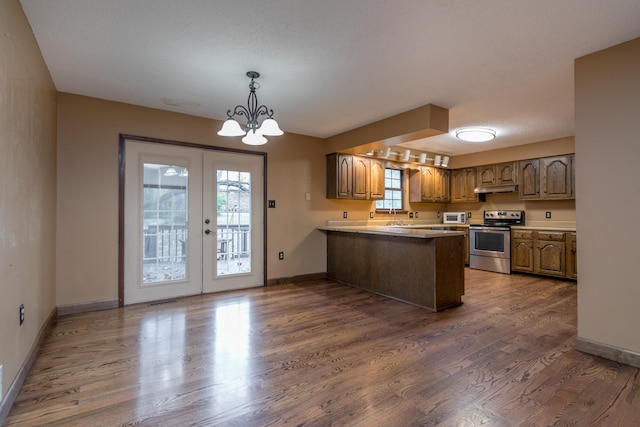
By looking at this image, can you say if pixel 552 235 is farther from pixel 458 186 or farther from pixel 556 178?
pixel 458 186

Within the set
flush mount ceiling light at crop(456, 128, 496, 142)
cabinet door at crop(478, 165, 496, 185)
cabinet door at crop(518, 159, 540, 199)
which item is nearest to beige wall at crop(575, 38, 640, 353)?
flush mount ceiling light at crop(456, 128, 496, 142)

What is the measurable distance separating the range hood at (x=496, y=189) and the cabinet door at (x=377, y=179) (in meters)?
2.21

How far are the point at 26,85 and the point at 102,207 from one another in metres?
1.76

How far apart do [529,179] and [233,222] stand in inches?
209

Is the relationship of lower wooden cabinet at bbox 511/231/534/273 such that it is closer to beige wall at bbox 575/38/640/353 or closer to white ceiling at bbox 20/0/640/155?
white ceiling at bbox 20/0/640/155

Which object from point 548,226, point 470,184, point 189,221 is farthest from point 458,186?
point 189,221

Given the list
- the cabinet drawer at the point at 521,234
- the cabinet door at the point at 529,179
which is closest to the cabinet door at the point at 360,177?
the cabinet drawer at the point at 521,234

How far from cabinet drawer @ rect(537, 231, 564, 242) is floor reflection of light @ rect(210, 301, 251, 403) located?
16.3 ft

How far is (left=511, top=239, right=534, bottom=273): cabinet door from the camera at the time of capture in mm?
5602

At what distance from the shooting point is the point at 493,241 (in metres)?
6.03

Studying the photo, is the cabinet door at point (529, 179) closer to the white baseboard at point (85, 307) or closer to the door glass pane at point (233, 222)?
the door glass pane at point (233, 222)

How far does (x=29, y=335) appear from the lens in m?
2.29

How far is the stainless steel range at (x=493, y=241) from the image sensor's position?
19.3ft

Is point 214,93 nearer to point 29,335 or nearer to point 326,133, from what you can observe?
point 326,133
